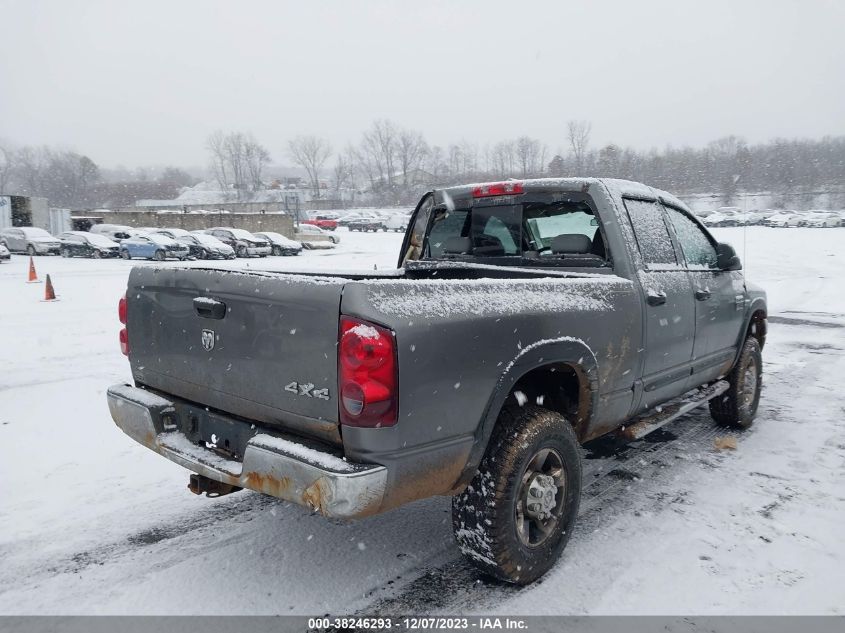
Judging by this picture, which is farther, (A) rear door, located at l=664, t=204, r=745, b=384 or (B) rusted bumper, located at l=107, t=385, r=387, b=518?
(A) rear door, located at l=664, t=204, r=745, b=384

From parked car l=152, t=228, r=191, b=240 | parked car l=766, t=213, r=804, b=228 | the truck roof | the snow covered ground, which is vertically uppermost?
the truck roof

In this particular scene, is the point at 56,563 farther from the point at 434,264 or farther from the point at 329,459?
the point at 434,264

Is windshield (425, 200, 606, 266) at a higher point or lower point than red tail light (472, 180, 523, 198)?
lower

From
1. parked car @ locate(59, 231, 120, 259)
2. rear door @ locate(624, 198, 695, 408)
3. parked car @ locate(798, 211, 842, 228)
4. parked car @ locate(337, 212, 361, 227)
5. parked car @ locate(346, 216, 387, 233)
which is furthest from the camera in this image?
parked car @ locate(337, 212, 361, 227)

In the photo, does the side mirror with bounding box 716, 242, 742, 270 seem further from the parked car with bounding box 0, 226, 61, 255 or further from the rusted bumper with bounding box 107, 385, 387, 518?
the parked car with bounding box 0, 226, 61, 255

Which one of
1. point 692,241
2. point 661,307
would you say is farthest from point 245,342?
point 692,241

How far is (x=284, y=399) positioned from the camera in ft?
8.34

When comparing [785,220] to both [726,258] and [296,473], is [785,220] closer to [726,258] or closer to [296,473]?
[726,258]

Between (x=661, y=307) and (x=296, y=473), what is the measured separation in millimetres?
2641

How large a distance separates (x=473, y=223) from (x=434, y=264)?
43cm

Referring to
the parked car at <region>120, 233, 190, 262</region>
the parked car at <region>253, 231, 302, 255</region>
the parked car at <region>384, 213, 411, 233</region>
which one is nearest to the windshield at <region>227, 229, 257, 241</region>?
the parked car at <region>253, 231, 302, 255</region>

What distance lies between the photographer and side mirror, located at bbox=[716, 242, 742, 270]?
4684 mm

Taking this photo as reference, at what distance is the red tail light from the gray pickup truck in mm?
15

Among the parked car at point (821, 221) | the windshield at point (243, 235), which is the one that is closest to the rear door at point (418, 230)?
the windshield at point (243, 235)
